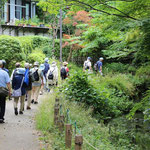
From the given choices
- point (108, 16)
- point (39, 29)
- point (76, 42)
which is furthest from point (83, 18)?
point (108, 16)

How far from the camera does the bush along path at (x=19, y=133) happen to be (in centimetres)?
730

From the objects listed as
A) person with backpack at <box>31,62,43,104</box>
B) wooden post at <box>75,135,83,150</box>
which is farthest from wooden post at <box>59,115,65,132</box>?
person with backpack at <box>31,62,43,104</box>

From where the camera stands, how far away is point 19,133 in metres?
8.61

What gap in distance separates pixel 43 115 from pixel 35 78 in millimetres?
3917

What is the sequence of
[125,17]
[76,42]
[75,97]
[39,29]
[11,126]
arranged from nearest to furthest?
[125,17] → [11,126] → [75,97] → [76,42] → [39,29]

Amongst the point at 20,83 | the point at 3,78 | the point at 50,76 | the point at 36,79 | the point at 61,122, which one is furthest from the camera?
the point at 50,76

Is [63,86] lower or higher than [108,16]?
lower

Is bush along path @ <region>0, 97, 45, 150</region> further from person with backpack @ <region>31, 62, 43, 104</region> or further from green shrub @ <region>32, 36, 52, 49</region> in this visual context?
green shrub @ <region>32, 36, 52, 49</region>

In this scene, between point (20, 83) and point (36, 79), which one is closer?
point (20, 83)

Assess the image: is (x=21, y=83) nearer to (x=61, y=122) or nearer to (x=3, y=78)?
(x=3, y=78)

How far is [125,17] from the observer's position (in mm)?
8742

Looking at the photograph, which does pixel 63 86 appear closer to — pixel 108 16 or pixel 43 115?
pixel 43 115

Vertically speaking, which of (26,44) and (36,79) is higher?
(26,44)

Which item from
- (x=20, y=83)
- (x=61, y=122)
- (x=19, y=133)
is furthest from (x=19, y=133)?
(x=20, y=83)
